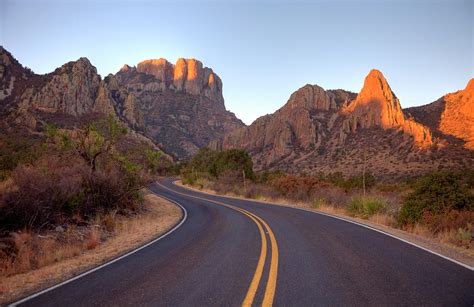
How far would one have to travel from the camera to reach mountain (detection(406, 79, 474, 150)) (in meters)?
60.6

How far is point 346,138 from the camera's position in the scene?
76.9 meters

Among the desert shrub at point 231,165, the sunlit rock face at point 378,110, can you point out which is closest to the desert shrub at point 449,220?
the desert shrub at point 231,165

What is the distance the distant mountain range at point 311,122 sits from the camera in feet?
186

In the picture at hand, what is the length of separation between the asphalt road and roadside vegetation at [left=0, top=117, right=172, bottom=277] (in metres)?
3.00

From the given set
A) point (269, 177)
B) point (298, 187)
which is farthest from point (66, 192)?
point (269, 177)

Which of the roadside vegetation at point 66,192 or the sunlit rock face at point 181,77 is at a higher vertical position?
the sunlit rock face at point 181,77

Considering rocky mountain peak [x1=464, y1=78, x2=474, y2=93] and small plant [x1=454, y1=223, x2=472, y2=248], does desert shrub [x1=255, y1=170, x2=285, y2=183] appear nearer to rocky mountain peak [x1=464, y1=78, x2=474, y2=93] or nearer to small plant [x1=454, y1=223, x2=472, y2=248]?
small plant [x1=454, y1=223, x2=472, y2=248]

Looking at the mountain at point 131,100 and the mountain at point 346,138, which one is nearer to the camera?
the mountain at point 346,138

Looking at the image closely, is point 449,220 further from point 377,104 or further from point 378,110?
point 377,104

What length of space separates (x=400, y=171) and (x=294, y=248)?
5008 cm

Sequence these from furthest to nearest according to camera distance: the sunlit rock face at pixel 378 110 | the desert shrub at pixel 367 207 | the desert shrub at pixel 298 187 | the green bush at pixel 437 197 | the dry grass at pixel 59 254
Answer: the sunlit rock face at pixel 378 110
the desert shrub at pixel 298 187
the desert shrub at pixel 367 207
the green bush at pixel 437 197
the dry grass at pixel 59 254

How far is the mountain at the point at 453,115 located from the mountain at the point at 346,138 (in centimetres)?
398

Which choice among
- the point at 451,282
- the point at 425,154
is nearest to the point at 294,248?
the point at 451,282

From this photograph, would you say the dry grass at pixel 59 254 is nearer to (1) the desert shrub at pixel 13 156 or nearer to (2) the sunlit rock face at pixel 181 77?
(1) the desert shrub at pixel 13 156
